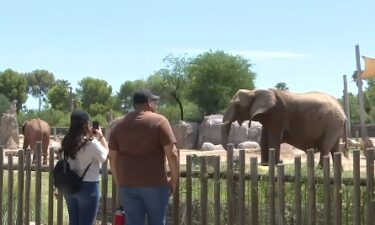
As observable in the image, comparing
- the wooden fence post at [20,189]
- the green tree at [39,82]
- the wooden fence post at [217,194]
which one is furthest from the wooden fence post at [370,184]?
the green tree at [39,82]

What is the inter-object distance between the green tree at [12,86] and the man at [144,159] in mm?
79375

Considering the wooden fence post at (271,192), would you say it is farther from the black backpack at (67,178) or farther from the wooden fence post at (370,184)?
the black backpack at (67,178)

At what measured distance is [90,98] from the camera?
94.3 meters

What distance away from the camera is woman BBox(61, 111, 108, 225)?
21.2ft

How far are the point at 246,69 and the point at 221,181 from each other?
50744 millimetres

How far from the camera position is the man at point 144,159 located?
5871mm

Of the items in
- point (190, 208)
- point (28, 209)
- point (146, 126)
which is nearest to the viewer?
point (146, 126)

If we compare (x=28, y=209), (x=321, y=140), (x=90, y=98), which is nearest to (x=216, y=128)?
(x=321, y=140)

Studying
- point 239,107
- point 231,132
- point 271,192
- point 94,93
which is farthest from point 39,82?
point 271,192

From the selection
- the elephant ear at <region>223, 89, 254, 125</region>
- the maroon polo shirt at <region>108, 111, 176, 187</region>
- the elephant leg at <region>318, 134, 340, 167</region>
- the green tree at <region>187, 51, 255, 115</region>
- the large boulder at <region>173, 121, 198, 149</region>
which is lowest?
the large boulder at <region>173, 121, 198, 149</region>

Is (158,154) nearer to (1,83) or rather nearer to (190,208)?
(190,208)

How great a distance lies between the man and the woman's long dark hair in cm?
43

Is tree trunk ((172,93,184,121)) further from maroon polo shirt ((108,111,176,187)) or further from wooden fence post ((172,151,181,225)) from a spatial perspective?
maroon polo shirt ((108,111,176,187))

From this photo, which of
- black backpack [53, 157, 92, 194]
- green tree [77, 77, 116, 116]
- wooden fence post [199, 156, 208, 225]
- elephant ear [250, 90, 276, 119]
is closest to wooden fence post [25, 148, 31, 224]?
black backpack [53, 157, 92, 194]
